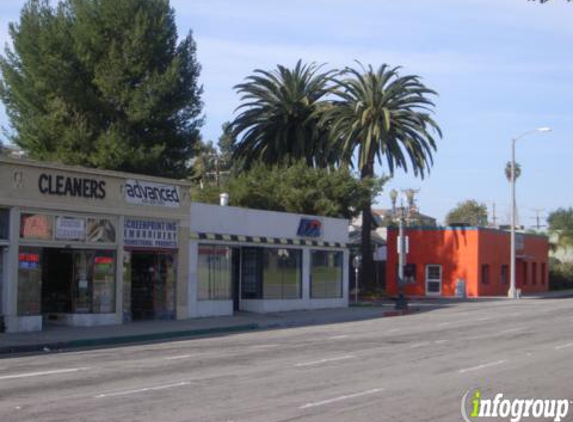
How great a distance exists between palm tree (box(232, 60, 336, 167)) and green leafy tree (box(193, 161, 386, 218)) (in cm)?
409

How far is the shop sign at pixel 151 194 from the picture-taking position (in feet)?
101

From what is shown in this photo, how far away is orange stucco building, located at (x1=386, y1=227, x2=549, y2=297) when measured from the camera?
63.2m

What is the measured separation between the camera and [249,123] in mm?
58062

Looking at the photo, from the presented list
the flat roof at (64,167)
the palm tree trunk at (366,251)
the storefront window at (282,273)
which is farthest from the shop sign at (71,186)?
the palm tree trunk at (366,251)

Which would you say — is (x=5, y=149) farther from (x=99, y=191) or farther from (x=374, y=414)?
(x=374, y=414)

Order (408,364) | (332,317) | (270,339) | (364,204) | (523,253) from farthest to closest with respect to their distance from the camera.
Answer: (523,253) → (364,204) → (332,317) → (270,339) → (408,364)

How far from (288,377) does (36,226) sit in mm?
13170

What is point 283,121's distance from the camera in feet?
189

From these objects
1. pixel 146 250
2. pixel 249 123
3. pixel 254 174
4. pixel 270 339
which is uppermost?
pixel 249 123

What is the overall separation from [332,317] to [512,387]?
71.3ft

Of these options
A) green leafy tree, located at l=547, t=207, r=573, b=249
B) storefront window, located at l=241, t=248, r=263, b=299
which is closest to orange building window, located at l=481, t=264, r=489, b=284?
storefront window, located at l=241, t=248, r=263, b=299

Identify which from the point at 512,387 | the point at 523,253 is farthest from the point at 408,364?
the point at 523,253

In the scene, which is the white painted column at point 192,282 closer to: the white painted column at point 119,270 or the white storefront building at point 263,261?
the white storefront building at point 263,261

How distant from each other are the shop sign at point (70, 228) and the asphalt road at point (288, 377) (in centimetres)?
535
